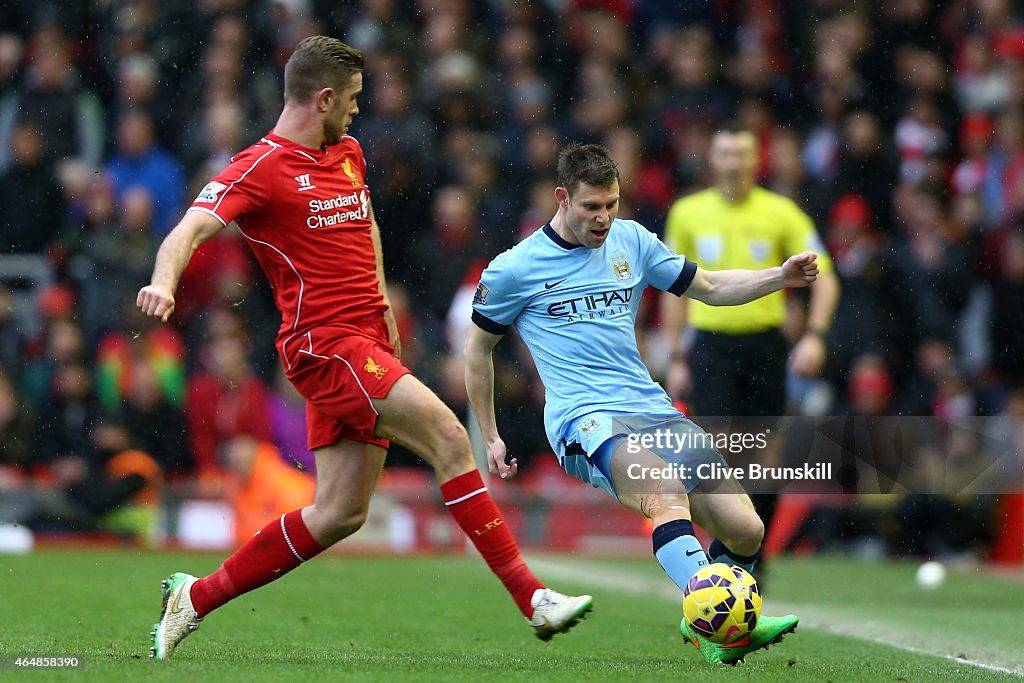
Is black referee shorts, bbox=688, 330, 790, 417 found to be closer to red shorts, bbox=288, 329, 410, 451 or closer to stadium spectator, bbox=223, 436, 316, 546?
red shorts, bbox=288, 329, 410, 451

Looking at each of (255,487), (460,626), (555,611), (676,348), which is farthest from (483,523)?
(255,487)

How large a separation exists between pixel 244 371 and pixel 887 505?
537 centimetres

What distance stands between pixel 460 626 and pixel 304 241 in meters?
2.34

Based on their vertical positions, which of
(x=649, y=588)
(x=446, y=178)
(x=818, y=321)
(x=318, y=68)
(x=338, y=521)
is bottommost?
(x=649, y=588)

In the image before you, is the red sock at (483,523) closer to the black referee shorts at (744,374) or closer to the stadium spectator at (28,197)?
the black referee shorts at (744,374)

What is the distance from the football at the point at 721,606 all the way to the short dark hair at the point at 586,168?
61.4 inches

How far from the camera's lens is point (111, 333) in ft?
43.3

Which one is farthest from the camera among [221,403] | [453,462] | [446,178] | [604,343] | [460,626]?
[446,178]

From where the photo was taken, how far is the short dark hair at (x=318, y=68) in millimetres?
6262

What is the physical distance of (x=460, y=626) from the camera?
303 inches

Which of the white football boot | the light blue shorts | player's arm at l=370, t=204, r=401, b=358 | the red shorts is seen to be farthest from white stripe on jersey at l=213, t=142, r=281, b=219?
the white football boot

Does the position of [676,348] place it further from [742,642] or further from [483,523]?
[742,642]

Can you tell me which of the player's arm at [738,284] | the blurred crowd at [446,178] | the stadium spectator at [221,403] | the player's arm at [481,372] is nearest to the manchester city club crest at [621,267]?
the player's arm at [738,284]

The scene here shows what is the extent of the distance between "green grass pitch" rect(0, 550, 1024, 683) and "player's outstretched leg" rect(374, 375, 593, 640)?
0.39m
